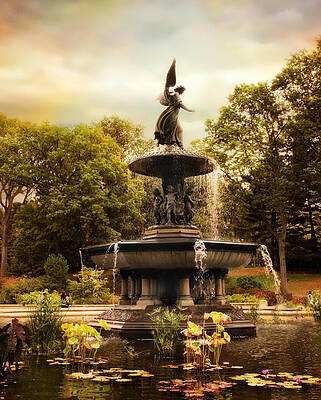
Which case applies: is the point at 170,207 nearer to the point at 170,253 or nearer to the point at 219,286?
the point at 219,286

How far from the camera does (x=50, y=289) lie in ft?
93.1

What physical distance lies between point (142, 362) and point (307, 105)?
95.5 feet

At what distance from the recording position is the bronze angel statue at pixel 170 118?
1420cm

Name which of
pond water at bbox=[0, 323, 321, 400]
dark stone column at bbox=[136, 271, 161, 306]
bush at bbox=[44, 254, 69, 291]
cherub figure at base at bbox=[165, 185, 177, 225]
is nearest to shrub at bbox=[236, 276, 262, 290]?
bush at bbox=[44, 254, 69, 291]

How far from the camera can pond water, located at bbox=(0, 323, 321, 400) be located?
4566 mm

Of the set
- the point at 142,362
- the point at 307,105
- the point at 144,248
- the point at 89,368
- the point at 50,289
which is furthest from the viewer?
the point at 307,105

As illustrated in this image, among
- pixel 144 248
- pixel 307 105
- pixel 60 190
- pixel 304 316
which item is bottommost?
pixel 304 316

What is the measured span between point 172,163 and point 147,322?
554 cm

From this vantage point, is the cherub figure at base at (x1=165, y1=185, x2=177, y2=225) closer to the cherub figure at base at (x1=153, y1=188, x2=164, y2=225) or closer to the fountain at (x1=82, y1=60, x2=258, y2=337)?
the fountain at (x1=82, y1=60, x2=258, y2=337)

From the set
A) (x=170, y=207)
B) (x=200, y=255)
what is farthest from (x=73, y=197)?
(x=200, y=255)

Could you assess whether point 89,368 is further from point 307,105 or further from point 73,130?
point 73,130

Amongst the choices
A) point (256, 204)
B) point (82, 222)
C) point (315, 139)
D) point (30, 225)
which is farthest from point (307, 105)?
point (30, 225)

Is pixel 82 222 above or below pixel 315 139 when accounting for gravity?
below

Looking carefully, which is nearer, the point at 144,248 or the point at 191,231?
the point at 144,248
